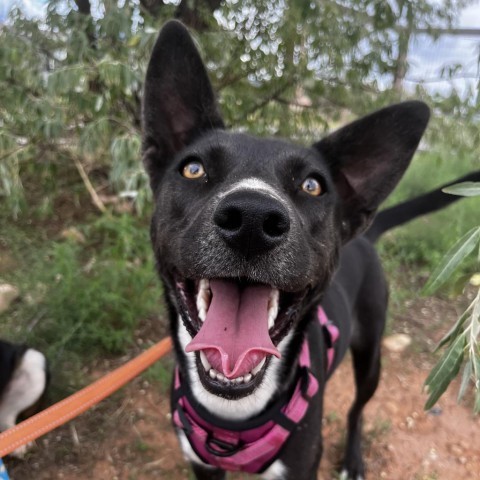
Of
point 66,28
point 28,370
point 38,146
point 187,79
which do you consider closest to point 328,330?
point 187,79

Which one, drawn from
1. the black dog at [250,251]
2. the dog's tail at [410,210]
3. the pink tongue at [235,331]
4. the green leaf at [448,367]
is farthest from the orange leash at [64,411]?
the dog's tail at [410,210]

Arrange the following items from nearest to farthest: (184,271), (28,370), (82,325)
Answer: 1. (184,271)
2. (28,370)
3. (82,325)

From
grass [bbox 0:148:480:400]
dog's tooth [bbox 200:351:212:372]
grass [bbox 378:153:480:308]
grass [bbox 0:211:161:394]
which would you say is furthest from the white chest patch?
grass [bbox 378:153:480:308]

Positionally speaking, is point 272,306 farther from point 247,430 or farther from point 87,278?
point 87,278

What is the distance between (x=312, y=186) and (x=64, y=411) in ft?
4.60

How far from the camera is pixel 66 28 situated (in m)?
3.45

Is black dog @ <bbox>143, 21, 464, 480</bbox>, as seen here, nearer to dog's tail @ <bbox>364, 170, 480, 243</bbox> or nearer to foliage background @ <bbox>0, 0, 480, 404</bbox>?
dog's tail @ <bbox>364, 170, 480, 243</bbox>

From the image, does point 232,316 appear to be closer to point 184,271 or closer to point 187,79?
point 184,271

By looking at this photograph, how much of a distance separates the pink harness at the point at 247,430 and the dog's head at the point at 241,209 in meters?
0.11

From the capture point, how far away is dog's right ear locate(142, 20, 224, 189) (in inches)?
77.7

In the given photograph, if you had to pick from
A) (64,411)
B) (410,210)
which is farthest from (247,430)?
(410,210)

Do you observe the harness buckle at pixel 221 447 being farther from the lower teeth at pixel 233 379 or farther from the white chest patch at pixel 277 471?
the lower teeth at pixel 233 379

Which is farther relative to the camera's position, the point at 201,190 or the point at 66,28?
the point at 66,28

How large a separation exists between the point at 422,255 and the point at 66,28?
13.7 ft
